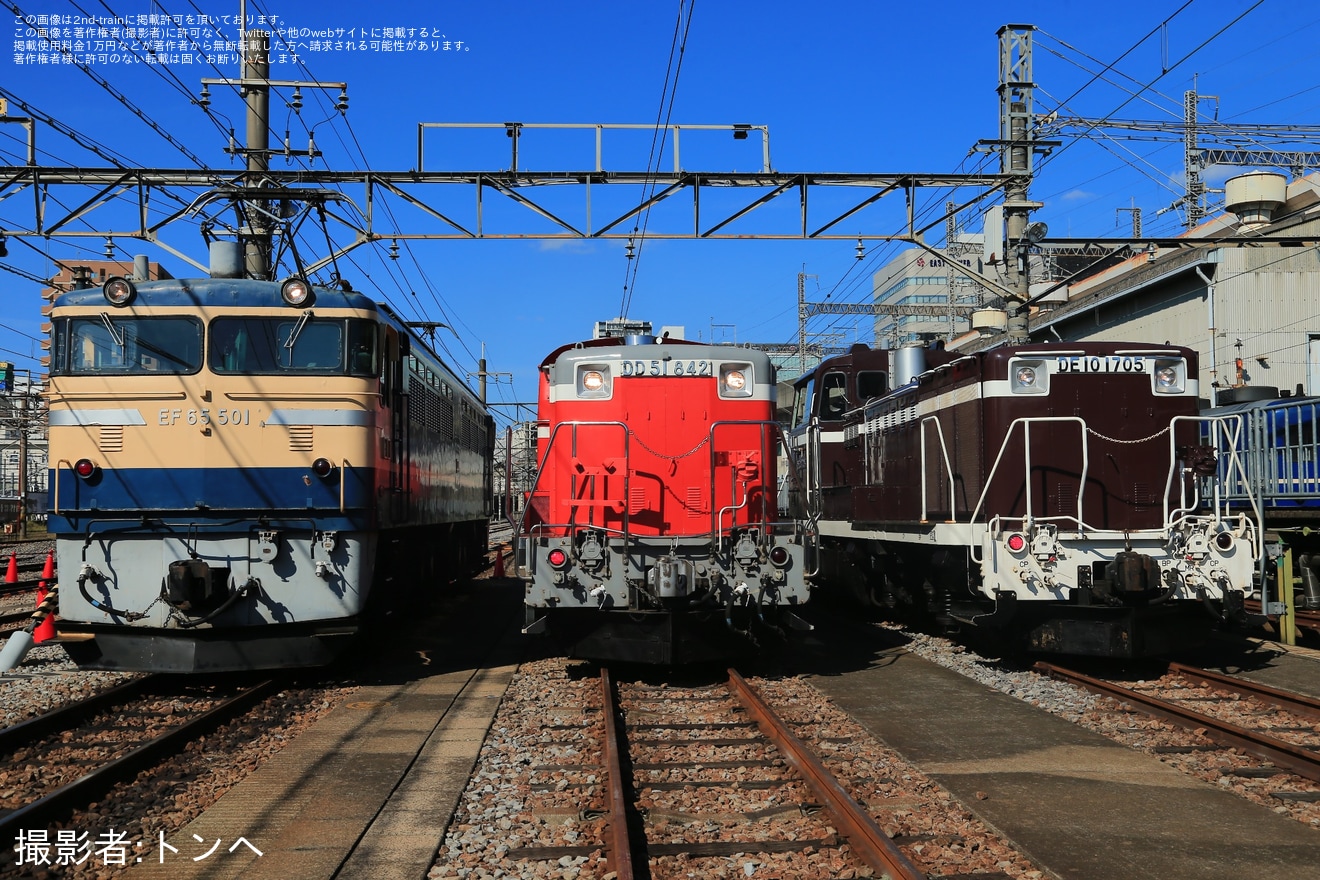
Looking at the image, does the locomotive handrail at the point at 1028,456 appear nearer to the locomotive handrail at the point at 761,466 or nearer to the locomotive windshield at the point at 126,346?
the locomotive handrail at the point at 761,466

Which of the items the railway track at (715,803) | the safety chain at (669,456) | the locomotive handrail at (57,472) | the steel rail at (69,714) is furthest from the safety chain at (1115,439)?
the locomotive handrail at (57,472)

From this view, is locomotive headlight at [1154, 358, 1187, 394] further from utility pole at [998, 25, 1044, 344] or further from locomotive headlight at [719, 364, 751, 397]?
utility pole at [998, 25, 1044, 344]

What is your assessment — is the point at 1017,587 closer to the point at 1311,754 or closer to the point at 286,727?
the point at 1311,754

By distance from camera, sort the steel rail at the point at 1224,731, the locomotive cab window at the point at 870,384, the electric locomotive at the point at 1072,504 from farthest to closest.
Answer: the locomotive cab window at the point at 870,384 < the electric locomotive at the point at 1072,504 < the steel rail at the point at 1224,731

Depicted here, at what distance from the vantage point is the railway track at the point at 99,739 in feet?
19.2

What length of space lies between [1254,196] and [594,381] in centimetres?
1640

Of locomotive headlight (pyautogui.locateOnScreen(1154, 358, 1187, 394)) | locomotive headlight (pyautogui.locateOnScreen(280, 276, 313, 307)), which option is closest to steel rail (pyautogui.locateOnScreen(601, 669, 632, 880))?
locomotive headlight (pyautogui.locateOnScreen(280, 276, 313, 307))

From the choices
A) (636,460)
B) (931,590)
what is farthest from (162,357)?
(931,590)

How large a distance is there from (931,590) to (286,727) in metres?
6.91

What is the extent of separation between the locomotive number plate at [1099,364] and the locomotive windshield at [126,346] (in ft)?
25.7

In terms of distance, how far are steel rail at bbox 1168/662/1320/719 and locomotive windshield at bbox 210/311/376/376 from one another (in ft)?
25.8

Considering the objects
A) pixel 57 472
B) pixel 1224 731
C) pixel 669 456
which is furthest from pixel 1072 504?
pixel 57 472

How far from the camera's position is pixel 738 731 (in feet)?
25.5

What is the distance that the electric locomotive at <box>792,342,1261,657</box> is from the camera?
30.5ft
